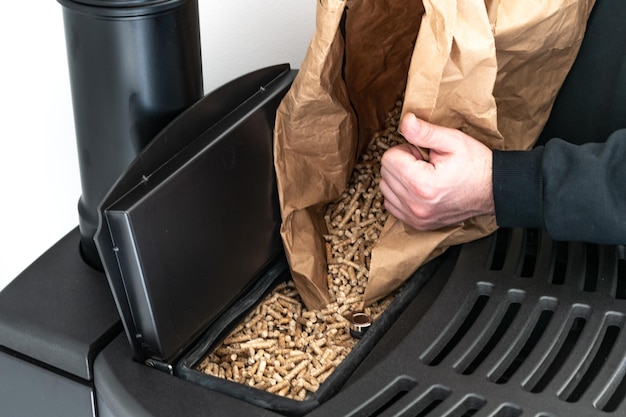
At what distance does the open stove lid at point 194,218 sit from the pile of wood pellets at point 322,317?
0.13 ft

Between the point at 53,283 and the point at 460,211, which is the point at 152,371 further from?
the point at 460,211

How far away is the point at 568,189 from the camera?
90 cm

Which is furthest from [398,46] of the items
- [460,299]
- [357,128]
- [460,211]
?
[460,299]

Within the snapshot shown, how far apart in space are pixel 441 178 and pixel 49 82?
1.97 feet

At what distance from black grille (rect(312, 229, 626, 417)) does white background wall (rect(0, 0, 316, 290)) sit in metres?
0.49

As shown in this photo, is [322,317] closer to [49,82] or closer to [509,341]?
[509,341]

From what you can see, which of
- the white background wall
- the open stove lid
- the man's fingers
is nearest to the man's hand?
the man's fingers

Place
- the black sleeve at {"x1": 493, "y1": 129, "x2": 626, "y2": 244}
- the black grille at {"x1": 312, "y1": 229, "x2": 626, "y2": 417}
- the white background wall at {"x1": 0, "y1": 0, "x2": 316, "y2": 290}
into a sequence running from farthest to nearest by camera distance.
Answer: the white background wall at {"x1": 0, "y1": 0, "x2": 316, "y2": 290} < the black sleeve at {"x1": 493, "y1": 129, "x2": 626, "y2": 244} < the black grille at {"x1": 312, "y1": 229, "x2": 626, "y2": 417}

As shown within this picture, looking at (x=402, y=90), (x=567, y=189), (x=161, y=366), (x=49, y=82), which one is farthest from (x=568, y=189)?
(x=49, y=82)

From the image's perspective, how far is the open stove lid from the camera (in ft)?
2.66

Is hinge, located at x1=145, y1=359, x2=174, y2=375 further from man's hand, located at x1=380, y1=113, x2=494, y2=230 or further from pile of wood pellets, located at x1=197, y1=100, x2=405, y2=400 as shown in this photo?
man's hand, located at x1=380, y1=113, x2=494, y2=230

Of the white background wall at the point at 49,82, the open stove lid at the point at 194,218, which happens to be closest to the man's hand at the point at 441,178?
the open stove lid at the point at 194,218

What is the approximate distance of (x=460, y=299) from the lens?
0.92 metres

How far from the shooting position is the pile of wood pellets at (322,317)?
89 centimetres
